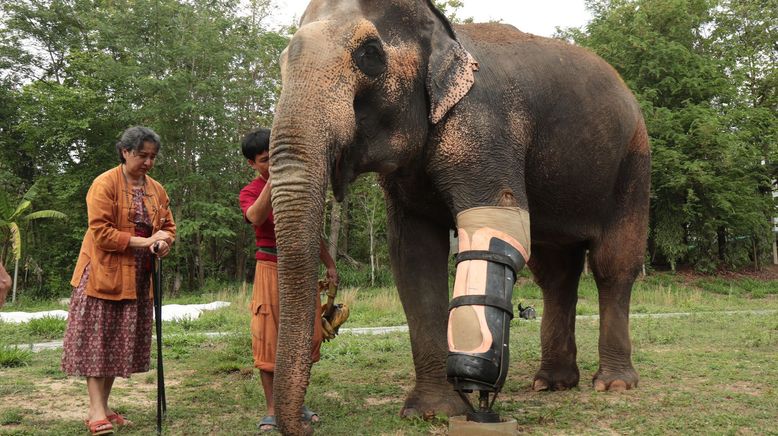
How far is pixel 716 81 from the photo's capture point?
2219cm

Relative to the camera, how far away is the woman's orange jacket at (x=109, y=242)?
3.89m

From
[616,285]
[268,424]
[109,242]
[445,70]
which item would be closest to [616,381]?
[616,285]

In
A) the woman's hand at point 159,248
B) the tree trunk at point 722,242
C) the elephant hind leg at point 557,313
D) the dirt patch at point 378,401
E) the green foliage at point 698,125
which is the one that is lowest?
the dirt patch at point 378,401

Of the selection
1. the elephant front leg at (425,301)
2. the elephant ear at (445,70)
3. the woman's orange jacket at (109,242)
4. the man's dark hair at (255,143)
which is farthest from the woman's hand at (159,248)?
the elephant ear at (445,70)

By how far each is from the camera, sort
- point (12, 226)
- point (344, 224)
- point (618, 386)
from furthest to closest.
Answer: point (344, 224), point (12, 226), point (618, 386)

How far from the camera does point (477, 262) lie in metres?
3.42

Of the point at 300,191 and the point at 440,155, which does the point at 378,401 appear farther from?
the point at 300,191

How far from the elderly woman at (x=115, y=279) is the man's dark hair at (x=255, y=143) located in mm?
616

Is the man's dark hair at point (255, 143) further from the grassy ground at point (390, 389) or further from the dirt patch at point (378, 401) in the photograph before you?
the dirt patch at point (378, 401)

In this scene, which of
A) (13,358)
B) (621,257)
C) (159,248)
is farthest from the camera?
(13,358)

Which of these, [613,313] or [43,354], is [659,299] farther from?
[43,354]

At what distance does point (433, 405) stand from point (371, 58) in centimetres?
207

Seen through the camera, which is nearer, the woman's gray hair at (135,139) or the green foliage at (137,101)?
the woman's gray hair at (135,139)

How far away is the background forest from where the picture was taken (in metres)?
20.8
